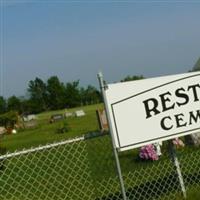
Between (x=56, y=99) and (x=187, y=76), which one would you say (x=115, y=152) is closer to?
(x=187, y=76)

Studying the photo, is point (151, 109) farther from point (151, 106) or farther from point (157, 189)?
point (157, 189)

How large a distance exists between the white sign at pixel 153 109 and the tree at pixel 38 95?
108 metres

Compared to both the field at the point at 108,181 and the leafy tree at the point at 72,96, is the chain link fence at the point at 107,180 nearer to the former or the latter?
the field at the point at 108,181

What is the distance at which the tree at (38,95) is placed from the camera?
116 m

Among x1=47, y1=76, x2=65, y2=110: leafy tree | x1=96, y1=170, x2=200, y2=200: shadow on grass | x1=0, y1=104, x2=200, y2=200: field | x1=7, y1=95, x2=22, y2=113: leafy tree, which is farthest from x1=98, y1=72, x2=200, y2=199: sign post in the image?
x1=47, y1=76, x2=65, y2=110: leafy tree

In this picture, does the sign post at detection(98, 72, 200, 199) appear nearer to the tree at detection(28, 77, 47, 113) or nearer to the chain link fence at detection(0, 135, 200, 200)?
the chain link fence at detection(0, 135, 200, 200)

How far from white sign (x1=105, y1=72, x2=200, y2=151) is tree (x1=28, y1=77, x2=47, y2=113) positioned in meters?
108

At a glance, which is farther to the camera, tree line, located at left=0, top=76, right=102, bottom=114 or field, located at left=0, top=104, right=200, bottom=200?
tree line, located at left=0, top=76, right=102, bottom=114

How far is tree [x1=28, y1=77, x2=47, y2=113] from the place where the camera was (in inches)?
4565

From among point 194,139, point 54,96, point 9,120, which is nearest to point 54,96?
point 54,96

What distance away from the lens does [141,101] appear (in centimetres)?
692

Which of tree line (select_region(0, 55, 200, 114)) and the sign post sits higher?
tree line (select_region(0, 55, 200, 114))

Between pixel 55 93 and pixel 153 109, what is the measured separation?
367ft

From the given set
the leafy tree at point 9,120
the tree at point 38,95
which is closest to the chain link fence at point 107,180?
the leafy tree at point 9,120
